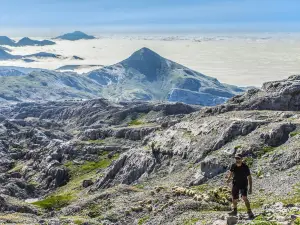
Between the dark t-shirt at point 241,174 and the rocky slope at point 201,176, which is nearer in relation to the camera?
the dark t-shirt at point 241,174

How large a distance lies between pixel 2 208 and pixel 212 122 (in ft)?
234

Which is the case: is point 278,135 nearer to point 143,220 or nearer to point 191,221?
point 143,220

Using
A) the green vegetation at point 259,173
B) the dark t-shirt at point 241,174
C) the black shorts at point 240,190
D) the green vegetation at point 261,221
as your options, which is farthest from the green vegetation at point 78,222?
the green vegetation at point 259,173

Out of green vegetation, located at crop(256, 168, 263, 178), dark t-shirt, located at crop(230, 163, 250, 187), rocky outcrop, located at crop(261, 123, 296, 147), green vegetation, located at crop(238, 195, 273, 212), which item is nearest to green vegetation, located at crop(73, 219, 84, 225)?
green vegetation, located at crop(238, 195, 273, 212)

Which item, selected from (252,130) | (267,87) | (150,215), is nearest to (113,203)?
(150,215)

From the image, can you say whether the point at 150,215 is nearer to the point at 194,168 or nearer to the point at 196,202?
the point at 196,202

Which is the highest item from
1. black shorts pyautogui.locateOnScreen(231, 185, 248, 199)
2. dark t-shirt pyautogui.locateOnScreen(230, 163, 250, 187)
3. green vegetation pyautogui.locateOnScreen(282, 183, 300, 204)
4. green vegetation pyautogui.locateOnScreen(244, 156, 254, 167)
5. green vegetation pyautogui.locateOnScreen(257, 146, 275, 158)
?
dark t-shirt pyautogui.locateOnScreen(230, 163, 250, 187)

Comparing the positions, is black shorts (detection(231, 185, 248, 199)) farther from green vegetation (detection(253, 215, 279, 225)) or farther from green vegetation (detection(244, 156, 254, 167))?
green vegetation (detection(244, 156, 254, 167))

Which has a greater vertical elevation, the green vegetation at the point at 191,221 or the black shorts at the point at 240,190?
the black shorts at the point at 240,190

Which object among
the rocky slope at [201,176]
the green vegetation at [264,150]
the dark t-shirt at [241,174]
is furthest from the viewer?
the green vegetation at [264,150]

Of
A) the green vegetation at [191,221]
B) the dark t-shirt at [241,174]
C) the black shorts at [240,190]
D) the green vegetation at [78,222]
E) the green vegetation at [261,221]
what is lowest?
the green vegetation at [78,222]

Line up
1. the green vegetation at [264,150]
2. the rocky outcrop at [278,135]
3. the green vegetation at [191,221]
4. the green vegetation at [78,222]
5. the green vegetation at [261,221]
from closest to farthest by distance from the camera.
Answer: the green vegetation at [261,221] → the green vegetation at [191,221] → the green vegetation at [78,222] → the green vegetation at [264,150] → the rocky outcrop at [278,135]

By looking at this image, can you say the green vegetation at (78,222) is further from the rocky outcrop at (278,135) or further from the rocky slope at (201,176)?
the rocky outcrop at (278,135)


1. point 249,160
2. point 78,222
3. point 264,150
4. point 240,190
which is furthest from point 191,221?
point 264,150
